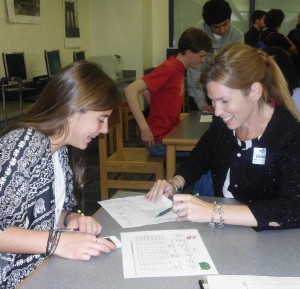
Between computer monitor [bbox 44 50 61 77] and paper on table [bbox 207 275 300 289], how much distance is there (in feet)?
12.3

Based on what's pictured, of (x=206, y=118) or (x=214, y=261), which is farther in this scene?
(x=206, y=118)

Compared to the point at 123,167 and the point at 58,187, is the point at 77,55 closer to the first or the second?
the point at 123,167

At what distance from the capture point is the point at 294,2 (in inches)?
247

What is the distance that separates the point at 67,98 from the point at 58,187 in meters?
0.31

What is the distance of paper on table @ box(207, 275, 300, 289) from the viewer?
867 mm

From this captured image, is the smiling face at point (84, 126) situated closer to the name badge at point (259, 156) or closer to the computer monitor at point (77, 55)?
the name badge at point (259, 156)

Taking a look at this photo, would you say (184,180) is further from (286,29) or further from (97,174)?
(286,29)

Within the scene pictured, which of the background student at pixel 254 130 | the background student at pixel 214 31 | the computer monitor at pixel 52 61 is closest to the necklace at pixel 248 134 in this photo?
the background student at pixel 254 130

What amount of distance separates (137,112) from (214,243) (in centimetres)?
164

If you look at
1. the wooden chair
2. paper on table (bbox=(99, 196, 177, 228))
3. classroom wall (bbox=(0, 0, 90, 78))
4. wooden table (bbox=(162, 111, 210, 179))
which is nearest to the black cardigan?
paper on table (bbox=(99, 196, 177, 228))

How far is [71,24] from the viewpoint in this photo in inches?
207

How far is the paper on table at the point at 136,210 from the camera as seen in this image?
1243 mm

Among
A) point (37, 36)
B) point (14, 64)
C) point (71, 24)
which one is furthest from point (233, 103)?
point (71, 24)

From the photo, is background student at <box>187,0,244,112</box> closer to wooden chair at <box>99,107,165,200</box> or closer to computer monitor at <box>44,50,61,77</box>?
wooden chair at <box>99,107,165,200</box>
